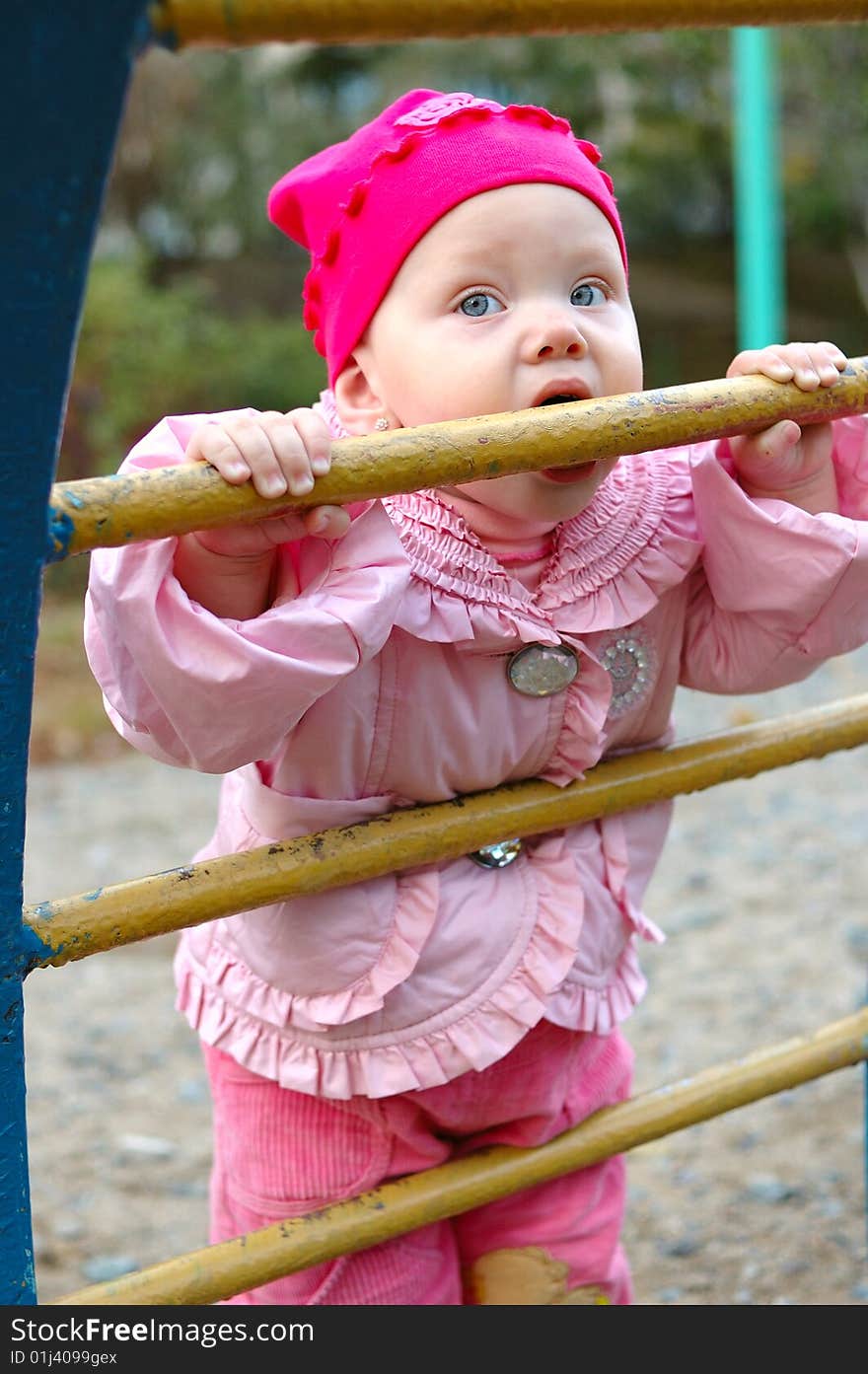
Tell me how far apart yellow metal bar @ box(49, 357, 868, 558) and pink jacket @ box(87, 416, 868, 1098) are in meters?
0.14

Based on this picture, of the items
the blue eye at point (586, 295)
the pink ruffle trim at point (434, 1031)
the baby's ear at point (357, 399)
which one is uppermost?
the blue eye at point (586, 295)

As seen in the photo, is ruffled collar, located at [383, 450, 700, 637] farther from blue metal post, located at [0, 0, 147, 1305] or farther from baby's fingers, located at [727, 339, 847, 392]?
blue metal post, located at [0, 0, 147, 1305]

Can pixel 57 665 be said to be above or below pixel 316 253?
above

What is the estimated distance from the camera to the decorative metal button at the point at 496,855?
4.37 ft

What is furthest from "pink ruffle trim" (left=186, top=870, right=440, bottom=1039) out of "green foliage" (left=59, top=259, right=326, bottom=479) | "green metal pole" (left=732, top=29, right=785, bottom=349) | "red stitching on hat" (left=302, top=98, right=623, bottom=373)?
"green metal pole" (left=732, top=29, right=785, bottom=349)

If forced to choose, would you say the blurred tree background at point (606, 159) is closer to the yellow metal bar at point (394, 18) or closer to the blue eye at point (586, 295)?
the blue eye at point (586, 295)

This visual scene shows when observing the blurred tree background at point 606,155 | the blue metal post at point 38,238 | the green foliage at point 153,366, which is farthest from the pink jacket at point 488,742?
the blurred tree background at point 606,155

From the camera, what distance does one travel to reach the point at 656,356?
10.0 metres

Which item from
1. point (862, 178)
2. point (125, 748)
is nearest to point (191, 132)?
point (862, 178)

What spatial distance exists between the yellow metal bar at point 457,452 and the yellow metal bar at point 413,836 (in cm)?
29

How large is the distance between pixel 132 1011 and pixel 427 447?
237 cm

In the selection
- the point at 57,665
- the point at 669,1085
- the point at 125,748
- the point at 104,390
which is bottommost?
the point at 669,1085

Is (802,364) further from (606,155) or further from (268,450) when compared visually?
(606,155)

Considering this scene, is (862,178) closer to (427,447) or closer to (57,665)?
(57,665)
